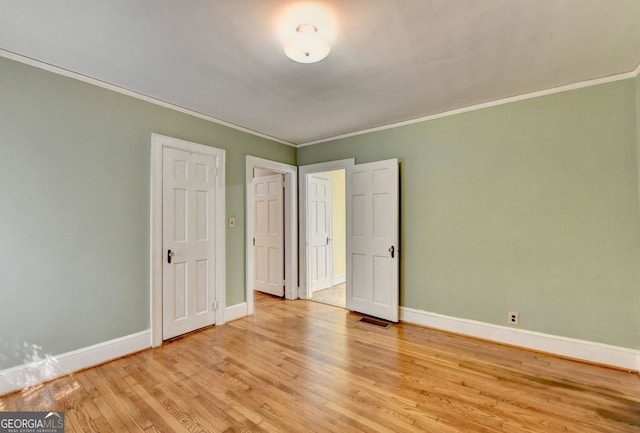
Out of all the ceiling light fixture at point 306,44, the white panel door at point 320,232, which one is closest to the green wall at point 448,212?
the ceiling light fixture at point 306,44

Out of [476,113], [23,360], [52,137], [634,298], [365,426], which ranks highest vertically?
[476,113]

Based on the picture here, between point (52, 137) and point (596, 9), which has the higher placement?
point (596, 9)

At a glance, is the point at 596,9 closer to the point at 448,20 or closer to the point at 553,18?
the point at 553,18

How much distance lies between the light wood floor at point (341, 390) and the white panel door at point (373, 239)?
0.74 metres

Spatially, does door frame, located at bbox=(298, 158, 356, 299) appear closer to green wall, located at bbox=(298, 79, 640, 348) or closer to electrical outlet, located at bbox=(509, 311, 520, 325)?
green wall, located at bbox=(298, 79, 640, 348)

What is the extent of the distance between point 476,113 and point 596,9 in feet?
4.81

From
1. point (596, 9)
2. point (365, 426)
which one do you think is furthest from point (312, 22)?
point (365, 426)

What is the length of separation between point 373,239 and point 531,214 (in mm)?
1729

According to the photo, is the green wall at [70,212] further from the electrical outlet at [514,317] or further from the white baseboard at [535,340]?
the electrical outlet at [514,317]

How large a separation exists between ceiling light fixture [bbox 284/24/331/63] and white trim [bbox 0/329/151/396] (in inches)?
116

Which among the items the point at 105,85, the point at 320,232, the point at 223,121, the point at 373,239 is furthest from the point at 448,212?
the point at 105,85

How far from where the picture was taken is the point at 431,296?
3.45 m

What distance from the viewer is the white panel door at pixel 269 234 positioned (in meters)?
4.78

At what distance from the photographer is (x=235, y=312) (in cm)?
373
